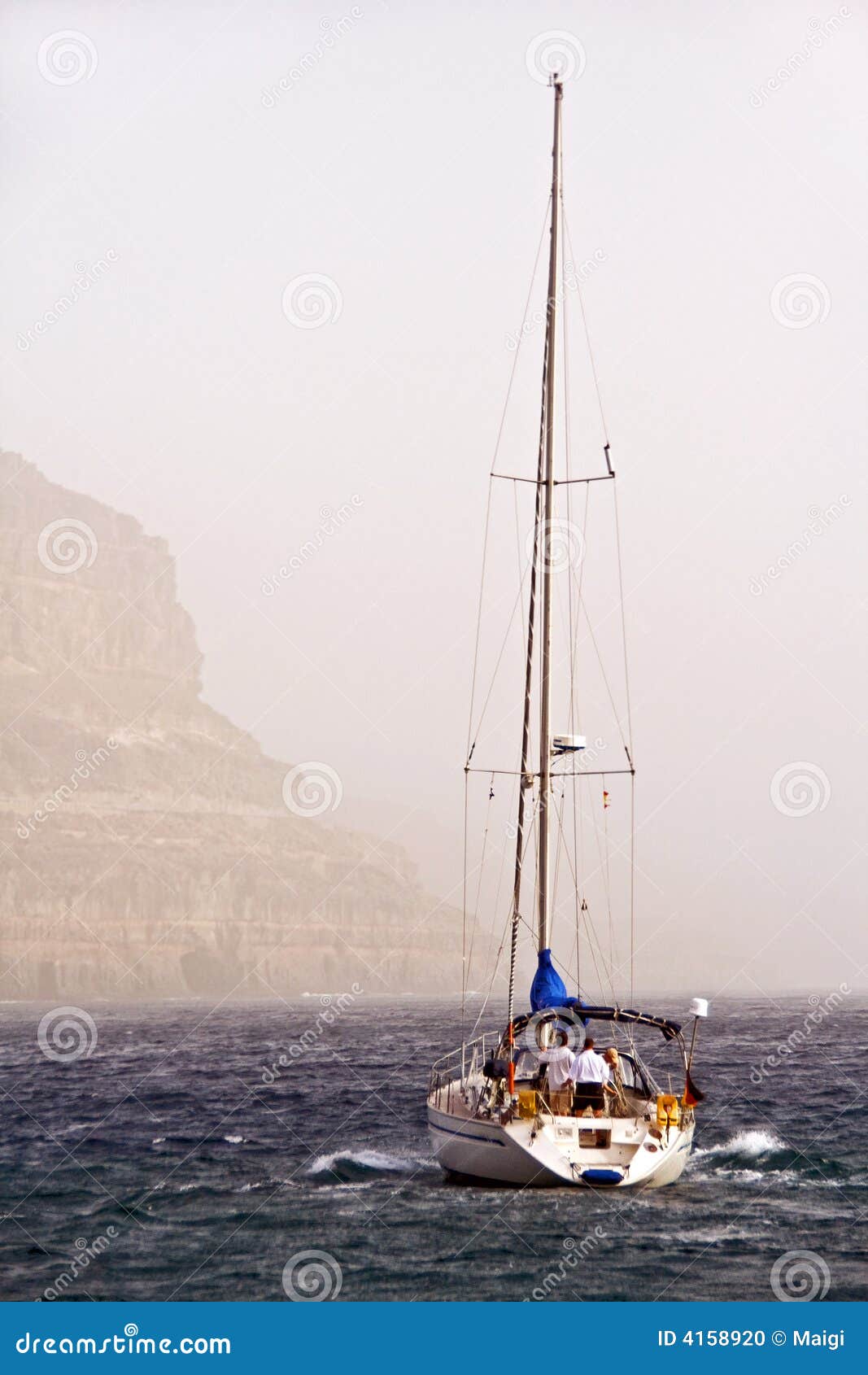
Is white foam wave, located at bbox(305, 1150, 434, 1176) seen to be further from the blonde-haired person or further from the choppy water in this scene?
the blonde-haired person

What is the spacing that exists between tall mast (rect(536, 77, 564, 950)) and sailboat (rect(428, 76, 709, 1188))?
3 centimetres

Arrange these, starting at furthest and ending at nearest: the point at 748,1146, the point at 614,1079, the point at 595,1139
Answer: the point at 748,1146
the point at 614,1079
the point at 595,1139

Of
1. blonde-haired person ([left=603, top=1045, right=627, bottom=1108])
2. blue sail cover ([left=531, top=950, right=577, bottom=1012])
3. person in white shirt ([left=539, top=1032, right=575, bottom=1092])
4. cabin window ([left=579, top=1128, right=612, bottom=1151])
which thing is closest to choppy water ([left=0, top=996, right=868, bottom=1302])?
cabin window ([left=579, top=1128, right=612, bottom=1151])

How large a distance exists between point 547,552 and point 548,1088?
39.3 ft

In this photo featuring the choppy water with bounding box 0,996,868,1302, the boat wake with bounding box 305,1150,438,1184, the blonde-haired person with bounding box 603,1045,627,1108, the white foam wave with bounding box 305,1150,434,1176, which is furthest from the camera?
the white foam wave with bounding box 305,1150,434,1176

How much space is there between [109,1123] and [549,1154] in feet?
64.7

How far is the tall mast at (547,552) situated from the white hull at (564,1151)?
207 inches

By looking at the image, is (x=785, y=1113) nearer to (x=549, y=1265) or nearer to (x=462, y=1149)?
(x=462, y=1149)

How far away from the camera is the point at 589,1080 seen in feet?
92.1

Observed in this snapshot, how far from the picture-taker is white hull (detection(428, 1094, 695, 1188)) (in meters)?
26.5

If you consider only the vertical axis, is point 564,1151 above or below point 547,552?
below

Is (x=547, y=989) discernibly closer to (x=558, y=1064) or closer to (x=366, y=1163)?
(x=558, y=1064)

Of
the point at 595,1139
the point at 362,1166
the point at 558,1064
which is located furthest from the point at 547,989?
the point at 362,1166

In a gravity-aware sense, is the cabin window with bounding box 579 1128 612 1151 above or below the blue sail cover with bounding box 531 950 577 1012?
below
